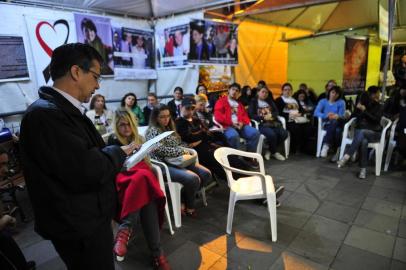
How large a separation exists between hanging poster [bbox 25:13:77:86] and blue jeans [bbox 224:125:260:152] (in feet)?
9.75

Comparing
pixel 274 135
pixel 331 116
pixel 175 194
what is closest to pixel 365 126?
pixel 331 116

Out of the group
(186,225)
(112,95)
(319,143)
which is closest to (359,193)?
(319,143)

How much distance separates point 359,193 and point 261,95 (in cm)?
231

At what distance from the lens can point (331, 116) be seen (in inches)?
185

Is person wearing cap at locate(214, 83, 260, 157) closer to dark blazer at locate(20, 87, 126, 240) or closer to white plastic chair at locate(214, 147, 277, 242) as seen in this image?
white plastic chair at locate(214, 147, 277, 242)

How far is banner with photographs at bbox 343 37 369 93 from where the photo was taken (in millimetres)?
5934

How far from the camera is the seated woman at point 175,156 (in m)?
2.77

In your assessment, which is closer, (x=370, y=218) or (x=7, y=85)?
(x=370, y=218)

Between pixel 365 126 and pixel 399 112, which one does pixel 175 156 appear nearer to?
pixel 365 126

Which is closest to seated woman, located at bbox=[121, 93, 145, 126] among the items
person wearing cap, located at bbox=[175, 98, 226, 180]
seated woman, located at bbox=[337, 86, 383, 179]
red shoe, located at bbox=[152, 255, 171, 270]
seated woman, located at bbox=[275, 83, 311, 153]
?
person wearing cap, located at bbox=[175, 98, 226, 180]

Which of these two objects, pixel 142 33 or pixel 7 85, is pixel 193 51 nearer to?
pixel 142 33

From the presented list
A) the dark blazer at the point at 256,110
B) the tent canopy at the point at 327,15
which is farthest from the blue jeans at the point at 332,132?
the tent canopy at the point at 327,15

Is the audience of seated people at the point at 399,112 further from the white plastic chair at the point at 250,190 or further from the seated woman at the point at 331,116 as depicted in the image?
the white plastic chair at the point at 250,190

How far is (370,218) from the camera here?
2857 millimetres
